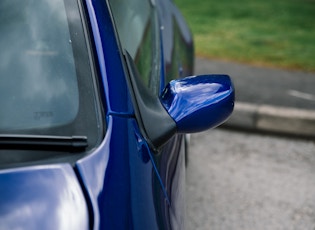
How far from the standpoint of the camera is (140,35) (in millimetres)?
3252

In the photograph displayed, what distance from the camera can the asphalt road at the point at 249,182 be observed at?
14.6 ft

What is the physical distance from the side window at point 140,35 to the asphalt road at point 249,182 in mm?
1129

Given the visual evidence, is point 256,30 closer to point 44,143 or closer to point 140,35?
point 140,35

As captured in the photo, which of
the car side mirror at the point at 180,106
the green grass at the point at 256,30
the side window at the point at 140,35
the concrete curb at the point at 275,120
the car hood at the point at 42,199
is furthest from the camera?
the green grass at the point at 256,30

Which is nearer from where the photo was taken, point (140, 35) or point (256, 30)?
point (140, 35)

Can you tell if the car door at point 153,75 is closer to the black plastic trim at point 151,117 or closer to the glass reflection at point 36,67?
the black plastic trim at point 151,117

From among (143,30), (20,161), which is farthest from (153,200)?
(143,30)

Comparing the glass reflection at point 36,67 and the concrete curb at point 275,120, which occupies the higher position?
the glass reflection at point 36,67

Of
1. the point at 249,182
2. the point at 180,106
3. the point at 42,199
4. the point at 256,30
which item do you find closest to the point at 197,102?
the point at 180,106

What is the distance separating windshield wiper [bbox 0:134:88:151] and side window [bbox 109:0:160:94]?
62cm

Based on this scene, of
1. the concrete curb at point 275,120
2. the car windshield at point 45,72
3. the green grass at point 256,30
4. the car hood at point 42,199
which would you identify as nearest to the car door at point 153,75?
the car windshield at point 45,72

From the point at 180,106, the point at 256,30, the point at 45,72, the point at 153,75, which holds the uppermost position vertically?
the point at 45,72

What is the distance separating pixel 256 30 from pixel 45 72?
23.3 ft

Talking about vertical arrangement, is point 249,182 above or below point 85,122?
below
